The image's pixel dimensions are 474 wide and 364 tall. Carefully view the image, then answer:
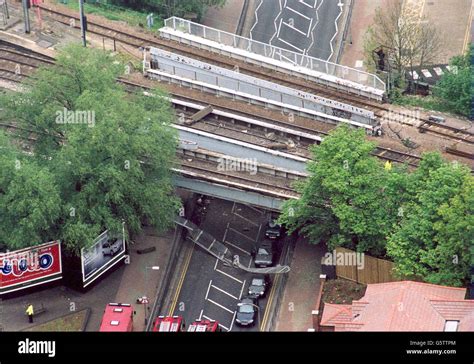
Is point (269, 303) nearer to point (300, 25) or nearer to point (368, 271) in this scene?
point (368, 271)

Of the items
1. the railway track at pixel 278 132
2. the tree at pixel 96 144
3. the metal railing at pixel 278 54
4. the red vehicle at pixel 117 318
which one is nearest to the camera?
the red vehicle at pixel 117 318

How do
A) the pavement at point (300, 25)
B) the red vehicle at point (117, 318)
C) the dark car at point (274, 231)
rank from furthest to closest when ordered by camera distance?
the pavement at point (300, 25) → the dark car at point (274, 231) → the red vehicle at point (117, 318)

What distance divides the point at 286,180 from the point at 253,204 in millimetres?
2995

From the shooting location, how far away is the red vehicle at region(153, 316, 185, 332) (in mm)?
60531

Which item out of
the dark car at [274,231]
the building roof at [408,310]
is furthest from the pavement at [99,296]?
the building roof at [408,310]

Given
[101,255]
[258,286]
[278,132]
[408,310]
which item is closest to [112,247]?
[101,255]

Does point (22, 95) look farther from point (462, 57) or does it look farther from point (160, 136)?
point (462, 57)

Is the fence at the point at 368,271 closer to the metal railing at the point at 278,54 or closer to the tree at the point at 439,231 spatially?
the tree at the point at 439,231

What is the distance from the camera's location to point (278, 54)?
83750 mm

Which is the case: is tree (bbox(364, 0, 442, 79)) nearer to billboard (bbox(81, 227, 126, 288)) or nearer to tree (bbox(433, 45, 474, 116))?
tree (bbox(433, 45, 474, 116))

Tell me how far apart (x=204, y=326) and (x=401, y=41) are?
41.0 meters

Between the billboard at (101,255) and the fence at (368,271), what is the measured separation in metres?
14.7

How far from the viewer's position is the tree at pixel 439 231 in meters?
57.1

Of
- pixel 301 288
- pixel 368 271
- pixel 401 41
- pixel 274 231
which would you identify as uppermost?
pixel 401 41
